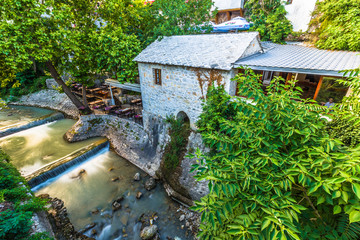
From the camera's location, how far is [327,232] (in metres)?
2.92

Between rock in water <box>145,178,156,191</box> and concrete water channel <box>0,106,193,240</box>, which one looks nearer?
concrete water channel <box>0,106,193,240</box>

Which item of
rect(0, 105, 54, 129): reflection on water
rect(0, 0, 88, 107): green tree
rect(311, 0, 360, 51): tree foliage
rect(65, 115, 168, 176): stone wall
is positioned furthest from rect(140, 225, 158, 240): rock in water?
rect(0, 105, 54, 129): reflection on water

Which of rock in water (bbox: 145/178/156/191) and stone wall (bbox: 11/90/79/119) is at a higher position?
stone wall (bbox: 11/90/79/119)

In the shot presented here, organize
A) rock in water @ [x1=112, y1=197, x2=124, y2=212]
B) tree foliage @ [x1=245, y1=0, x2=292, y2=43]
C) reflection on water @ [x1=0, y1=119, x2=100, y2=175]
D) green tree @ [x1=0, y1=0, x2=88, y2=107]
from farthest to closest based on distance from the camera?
tree foliage @ [x1=245, y1=0, x2=292, y2=43], reflection on water @ [x1=0, y1=119, x2=100, y2=175], rock in water @ [x1=112, y1=197, x2=124, y2=212], green tree @ [x1=0, y1=0, x2=88, y2=107]

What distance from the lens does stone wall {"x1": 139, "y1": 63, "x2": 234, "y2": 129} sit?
889cm

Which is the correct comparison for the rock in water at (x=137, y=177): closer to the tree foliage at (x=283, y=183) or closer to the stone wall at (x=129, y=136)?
the stone wall at (x=129, y=136)

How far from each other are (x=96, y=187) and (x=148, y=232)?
182 inches

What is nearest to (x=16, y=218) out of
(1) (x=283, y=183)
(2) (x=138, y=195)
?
(1) (x=283, y=183)

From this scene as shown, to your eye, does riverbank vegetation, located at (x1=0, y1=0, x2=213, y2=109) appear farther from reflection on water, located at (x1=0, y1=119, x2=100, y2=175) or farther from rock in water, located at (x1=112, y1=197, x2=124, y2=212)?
rock in water, located at (x1=112, y1=197, x2=124, y2=212)


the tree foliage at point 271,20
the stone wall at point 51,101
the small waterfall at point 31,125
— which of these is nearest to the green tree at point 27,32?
the small waterfall at point 31,125

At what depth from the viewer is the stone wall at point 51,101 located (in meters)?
18.4

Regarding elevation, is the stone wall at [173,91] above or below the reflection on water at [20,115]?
above

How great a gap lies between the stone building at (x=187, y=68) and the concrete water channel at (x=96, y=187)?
502cm

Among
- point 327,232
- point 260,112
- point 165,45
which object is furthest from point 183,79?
point 327,232
